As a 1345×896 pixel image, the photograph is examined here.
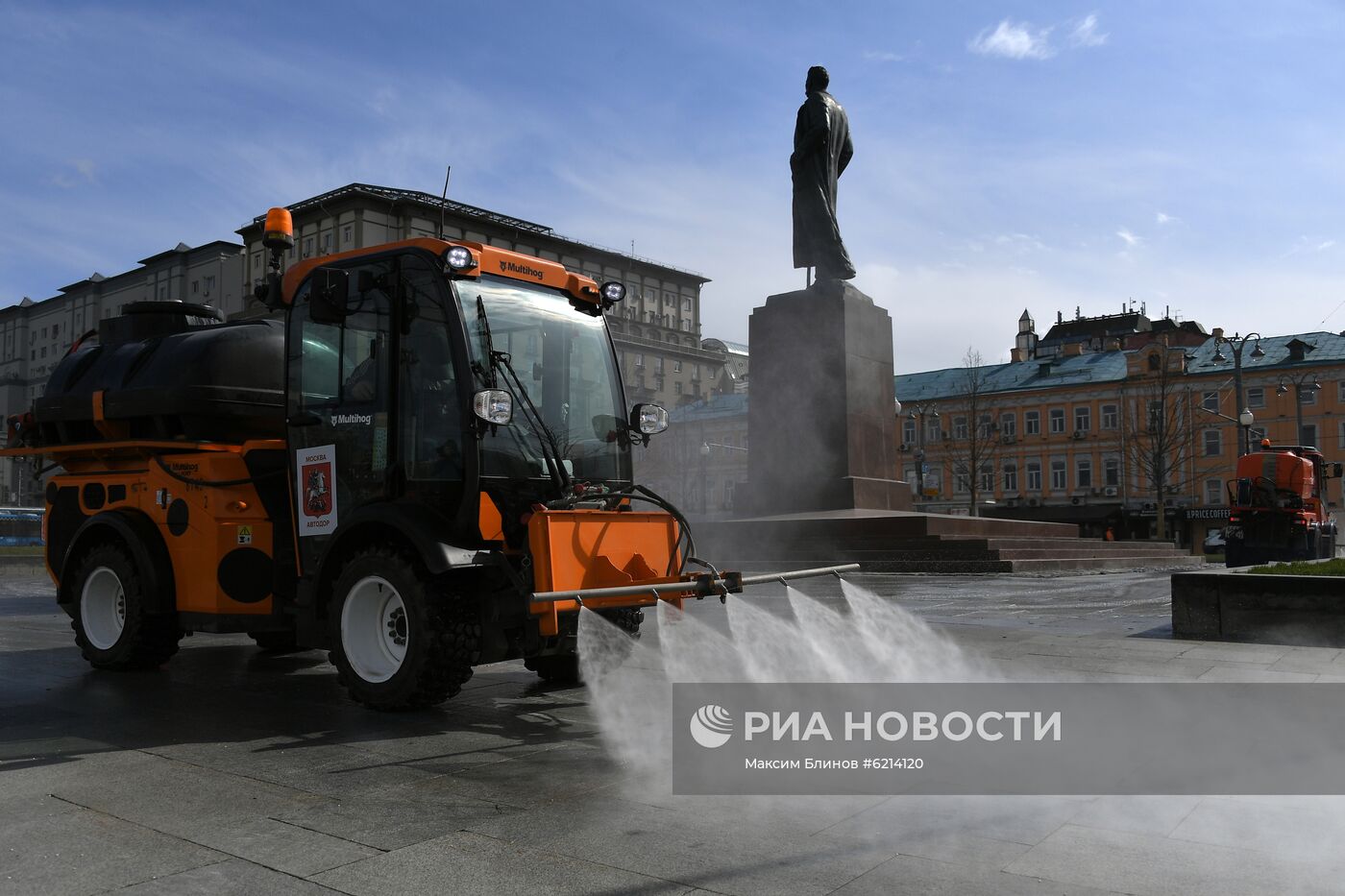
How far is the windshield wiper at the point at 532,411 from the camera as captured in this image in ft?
21.4

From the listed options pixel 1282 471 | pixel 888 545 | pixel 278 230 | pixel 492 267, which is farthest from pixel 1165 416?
pixel 492 267

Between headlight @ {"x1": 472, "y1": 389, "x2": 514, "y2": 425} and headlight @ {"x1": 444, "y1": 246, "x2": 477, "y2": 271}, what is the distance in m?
0.77

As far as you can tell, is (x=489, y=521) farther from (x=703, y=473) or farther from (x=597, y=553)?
(x=703, y=473)

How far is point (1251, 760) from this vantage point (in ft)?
16.8

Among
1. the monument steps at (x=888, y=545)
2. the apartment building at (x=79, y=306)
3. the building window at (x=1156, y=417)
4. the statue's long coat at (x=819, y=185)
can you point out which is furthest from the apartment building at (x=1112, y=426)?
the apartment building at (x=79, y=306)

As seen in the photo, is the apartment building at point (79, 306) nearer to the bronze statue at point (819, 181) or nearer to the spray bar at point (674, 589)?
the bronze statue at point (819, 181)

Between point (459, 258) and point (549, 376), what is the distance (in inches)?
37.4

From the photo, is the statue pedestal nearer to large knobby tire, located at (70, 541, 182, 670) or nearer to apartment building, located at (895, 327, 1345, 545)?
large knobby tire, located at (70, 541, 182, 670)

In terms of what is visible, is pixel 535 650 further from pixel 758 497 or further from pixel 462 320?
pixel 758 497

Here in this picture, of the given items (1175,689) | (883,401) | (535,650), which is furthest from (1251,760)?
(883,401)

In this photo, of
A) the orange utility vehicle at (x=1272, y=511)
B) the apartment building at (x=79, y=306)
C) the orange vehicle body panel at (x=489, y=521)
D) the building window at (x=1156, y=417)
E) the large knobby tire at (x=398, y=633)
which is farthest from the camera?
the apartment building at (x=79, y=306)

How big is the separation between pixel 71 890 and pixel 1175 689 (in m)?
6.11

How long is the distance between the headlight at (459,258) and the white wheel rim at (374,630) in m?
1.86

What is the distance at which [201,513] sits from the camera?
24.8 feet
